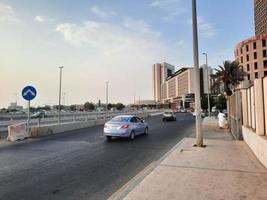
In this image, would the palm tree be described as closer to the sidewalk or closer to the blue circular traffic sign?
the blue circular traffic sign

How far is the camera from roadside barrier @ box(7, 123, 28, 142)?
14805mm

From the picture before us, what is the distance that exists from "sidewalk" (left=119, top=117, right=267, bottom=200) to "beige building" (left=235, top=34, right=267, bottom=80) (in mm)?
87135

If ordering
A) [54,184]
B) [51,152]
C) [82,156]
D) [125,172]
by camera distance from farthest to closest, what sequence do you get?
[51,152], [82,156], [125,172], [54,184]

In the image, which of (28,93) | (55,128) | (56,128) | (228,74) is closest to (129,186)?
(28,93)

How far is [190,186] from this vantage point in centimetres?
573

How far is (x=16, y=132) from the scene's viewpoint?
49.9 ft

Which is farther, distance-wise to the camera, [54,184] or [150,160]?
[150,160]

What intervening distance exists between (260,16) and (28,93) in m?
122

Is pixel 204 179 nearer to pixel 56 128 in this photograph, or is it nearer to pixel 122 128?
pixel 122 128

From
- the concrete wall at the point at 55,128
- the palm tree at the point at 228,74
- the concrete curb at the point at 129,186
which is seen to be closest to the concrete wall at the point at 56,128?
the concrete wall at the point at 55,128

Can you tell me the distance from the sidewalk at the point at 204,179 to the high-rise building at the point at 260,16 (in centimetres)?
11724

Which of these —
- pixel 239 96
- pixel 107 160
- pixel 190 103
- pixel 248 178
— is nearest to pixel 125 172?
pixel 107 160

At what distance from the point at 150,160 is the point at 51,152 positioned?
14.2 ft

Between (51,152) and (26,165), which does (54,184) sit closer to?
(26,165)
